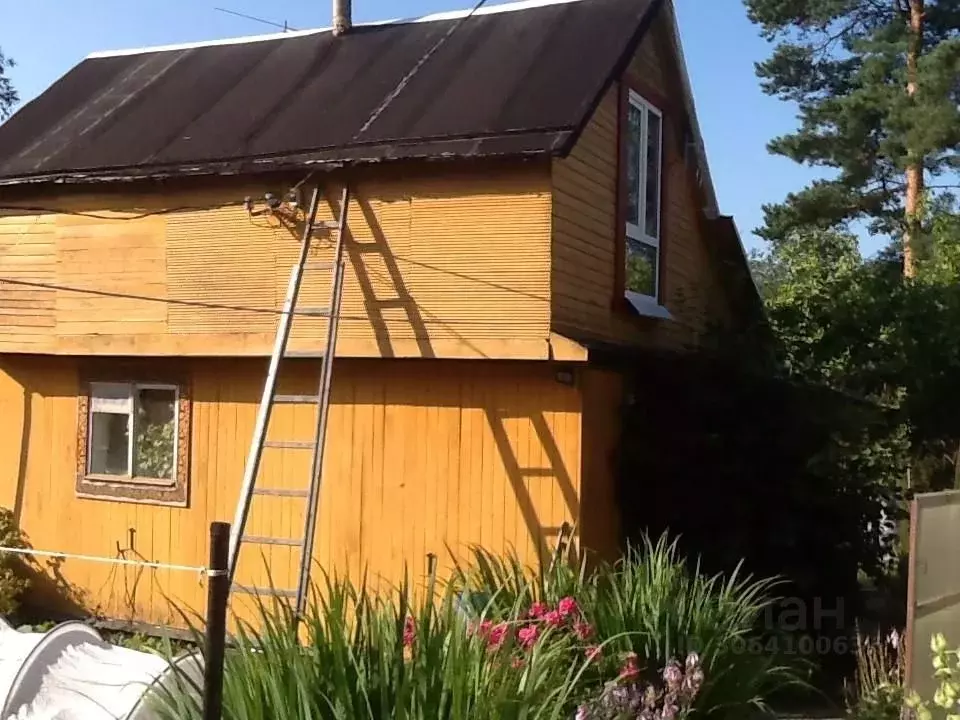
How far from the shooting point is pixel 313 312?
29.0 ft

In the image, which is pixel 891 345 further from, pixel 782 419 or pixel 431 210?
pixel 431 210

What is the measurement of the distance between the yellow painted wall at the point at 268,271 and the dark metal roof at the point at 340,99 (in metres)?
0.29

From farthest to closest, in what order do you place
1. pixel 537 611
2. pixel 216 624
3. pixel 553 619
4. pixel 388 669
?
pixel 537 611 < pixel 553 619 < pixel 388 669 < pixel 216 624

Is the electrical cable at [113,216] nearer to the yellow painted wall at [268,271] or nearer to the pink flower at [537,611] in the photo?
the yellow painted wall at [268,271]

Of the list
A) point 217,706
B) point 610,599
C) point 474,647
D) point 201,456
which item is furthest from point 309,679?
point 201,456

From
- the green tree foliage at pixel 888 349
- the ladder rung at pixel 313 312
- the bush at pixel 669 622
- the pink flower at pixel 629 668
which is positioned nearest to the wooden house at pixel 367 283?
the ladder rung at pixel 313 312

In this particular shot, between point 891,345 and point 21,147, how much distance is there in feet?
29.9

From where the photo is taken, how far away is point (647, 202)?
10531 mm

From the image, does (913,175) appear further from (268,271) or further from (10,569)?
(10,569)

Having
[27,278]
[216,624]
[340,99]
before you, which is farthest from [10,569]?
[216,624]

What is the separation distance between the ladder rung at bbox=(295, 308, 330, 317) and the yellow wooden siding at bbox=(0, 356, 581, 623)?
56cm

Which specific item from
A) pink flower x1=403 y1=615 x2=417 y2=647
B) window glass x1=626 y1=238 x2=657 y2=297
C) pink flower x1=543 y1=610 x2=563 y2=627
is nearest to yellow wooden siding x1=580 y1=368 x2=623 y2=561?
window glass x1=626 y1=238 x2=657 y2=297

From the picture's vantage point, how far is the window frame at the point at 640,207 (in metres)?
9.62

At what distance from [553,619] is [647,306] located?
511 centimetres
